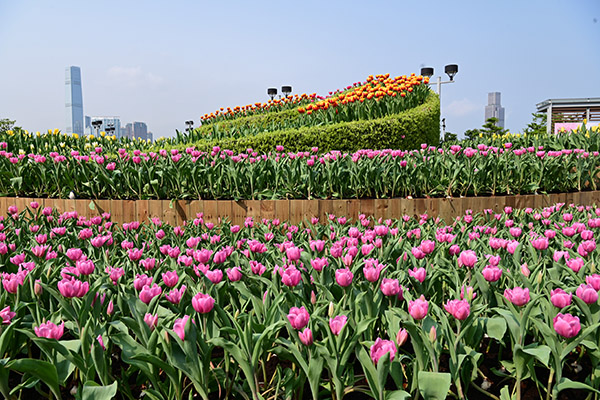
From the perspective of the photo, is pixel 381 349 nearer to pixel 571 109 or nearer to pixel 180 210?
pixel 180 210

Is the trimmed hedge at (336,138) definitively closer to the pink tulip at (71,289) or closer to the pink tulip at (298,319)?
the pink tulip at (71,289)

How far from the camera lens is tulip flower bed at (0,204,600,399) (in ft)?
4.71

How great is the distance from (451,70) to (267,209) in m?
19.2

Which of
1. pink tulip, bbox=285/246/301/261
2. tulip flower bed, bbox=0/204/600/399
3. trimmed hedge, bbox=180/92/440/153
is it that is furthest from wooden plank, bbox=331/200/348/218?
trimmed hedge, bbox=180/92/440/153

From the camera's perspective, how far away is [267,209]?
524cm

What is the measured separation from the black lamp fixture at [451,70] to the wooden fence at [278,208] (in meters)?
17.9

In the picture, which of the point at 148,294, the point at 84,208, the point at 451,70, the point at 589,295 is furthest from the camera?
the point at 451,70

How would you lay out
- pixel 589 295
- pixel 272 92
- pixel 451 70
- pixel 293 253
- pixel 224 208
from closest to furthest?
pixel 589 295
pixel 293 253
pixel 224 208
pixel 451 70
pixel 272 92

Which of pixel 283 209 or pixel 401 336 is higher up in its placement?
pixel 283 209

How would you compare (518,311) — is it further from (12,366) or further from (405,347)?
(12,366)

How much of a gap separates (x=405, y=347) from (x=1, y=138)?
434 inches

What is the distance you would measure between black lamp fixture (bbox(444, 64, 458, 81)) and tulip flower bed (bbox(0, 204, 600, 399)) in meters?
21.1

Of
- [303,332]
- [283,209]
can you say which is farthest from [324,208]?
[303,332]

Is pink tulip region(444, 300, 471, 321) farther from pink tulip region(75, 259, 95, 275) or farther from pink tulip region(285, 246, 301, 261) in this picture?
pink tulip region(75, 259, 95, 275)
